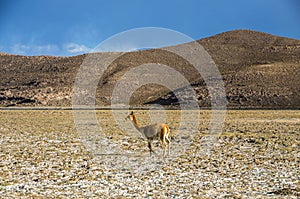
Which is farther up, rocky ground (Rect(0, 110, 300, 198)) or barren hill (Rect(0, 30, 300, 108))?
barren hill (Rect(0, 30, 300, 108))

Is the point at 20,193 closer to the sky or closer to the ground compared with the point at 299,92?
closer to the ground

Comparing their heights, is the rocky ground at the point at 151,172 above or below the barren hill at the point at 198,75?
below

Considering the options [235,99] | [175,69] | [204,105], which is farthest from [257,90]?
[175,69]

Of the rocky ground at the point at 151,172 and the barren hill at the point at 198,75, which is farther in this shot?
the barren hill at the point at 198,75

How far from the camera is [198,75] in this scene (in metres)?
124

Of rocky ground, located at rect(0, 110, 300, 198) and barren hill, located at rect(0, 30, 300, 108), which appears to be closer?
rocky ground, located at rect(0, 110, 300, 198)

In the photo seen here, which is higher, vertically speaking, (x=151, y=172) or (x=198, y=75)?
(x=198, y=75)

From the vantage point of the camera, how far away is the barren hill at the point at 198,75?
3743 inches

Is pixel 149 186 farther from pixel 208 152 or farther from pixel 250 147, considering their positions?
pixel 250 147

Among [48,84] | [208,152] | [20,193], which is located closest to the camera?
[20,193]

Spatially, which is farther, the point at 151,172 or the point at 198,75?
the point at 198,75

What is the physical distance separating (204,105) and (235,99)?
23.0ft

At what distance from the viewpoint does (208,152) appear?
59.5 feet

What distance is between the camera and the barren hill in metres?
95.1
